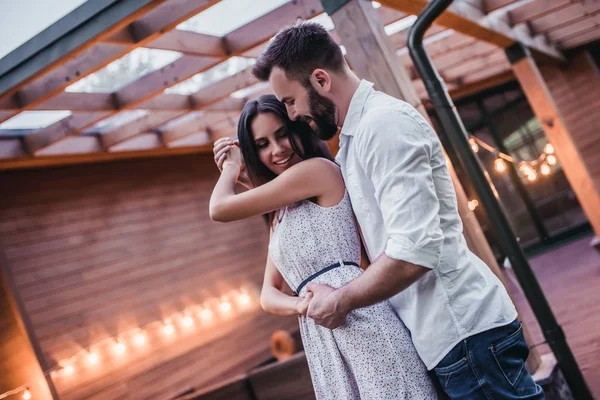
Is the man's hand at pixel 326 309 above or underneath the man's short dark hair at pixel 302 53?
underneath

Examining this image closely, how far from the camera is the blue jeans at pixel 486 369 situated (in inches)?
52.9

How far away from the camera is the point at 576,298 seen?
6.41m

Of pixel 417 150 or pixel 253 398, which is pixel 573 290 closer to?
pixel 253 398

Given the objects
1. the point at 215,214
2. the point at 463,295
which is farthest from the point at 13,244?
the point at 463,295

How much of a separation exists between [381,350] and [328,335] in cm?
15

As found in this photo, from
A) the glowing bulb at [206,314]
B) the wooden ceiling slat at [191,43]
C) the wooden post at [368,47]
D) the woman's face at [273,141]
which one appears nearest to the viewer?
the woman's face at [273,141]

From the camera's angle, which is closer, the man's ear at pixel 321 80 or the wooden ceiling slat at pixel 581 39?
the man's ear at pixel 321 80

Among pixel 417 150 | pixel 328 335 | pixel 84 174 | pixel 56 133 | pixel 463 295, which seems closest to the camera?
pixel 417 150

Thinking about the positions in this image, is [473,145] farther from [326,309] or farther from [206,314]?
[326,309]

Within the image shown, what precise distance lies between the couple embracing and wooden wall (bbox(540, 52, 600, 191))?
9.42 meters

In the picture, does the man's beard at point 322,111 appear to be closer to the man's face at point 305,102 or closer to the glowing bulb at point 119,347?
the man's face at point 305,102

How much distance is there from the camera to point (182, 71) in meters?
4.93

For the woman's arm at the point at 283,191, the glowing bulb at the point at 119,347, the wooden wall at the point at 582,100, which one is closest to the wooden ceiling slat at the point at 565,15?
the wooden wall at the point at 582,100

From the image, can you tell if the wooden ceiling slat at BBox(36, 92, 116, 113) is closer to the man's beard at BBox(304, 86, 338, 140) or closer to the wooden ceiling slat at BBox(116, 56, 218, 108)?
the wooden ceiling slat at BBox(116, 56, 218, 108)
